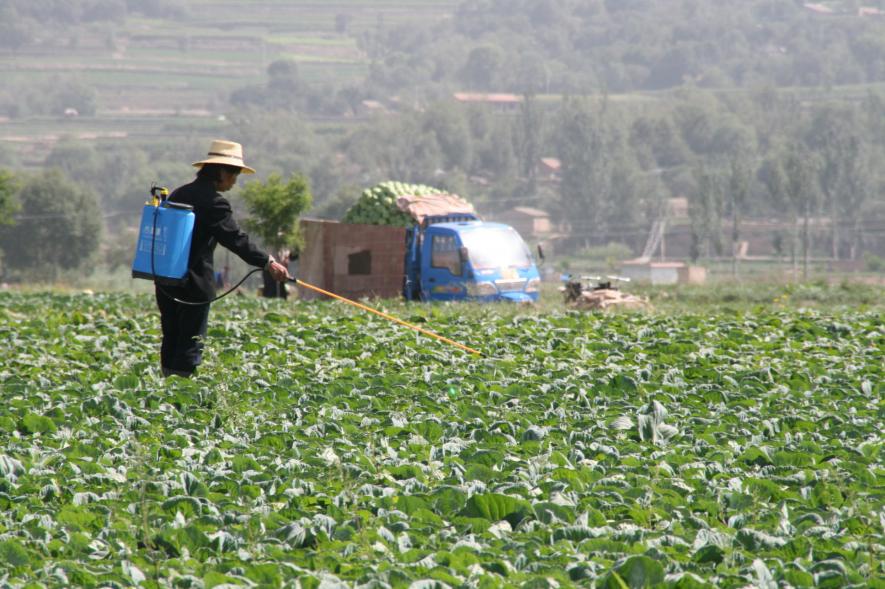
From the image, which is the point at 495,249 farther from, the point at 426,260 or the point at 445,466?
the point at 445,466

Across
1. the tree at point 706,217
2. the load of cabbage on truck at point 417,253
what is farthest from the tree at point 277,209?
the tree at point 706,217

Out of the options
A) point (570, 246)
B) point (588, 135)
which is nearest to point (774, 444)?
point (570, 246)

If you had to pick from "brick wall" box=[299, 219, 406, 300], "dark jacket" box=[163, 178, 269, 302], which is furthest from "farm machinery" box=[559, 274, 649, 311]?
"dark jacket" box=[163, 178, 269, 302]

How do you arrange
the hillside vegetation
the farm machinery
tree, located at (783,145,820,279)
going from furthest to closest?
the hillside vegetation → tree, located at (783,145,820,279) → the farm machinery

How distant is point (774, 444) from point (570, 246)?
393 ft

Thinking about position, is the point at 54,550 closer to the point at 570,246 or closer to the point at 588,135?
the point at 570,246

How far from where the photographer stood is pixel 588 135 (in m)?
142

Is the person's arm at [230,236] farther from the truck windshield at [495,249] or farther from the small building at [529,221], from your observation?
the small building at [529,221]

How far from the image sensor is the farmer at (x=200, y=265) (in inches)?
424

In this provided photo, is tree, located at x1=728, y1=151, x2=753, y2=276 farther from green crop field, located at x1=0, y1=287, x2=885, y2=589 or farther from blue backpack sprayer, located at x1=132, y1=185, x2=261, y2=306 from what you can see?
blue backpack sprayer, located at x1=132, y1=185, x2=261, y2=306

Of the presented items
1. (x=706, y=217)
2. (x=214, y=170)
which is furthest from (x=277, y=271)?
(x=706, y=217)

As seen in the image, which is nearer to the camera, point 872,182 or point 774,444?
point 774,444

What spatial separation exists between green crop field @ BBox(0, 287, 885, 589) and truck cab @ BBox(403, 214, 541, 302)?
12.2 metres

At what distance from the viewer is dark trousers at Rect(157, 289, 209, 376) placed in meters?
10.8
